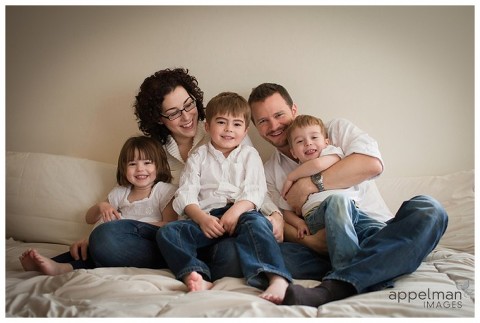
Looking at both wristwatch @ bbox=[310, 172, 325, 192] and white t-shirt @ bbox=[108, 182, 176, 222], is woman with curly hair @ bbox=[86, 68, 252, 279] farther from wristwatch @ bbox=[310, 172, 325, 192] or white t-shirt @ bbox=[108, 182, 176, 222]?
wristwatch @ bbox=[310, 172, 325, 192]

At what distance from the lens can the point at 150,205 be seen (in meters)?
1.77

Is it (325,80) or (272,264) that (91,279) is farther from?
(325,80)

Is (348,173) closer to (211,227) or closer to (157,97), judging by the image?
(211,227)

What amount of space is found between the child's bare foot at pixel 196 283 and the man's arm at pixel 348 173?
0.51m

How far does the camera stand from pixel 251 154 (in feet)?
5.66

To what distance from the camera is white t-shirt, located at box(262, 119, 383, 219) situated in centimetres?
166

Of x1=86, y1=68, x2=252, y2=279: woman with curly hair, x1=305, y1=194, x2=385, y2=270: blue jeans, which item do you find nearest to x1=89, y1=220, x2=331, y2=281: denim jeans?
x1=86, y1=68, x2=252, y2=279: woman with curly hair

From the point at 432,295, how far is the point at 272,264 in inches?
17.6

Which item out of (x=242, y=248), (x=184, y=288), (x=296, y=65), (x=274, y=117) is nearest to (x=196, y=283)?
(x=184, y=288)

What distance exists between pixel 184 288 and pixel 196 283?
47 mm

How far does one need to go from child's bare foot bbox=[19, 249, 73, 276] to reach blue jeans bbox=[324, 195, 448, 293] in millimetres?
883

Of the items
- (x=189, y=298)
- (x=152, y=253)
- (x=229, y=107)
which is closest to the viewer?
(x=189, y=298)

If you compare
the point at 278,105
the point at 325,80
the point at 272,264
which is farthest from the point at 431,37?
the point at 272,264

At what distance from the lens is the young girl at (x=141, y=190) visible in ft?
5.79
